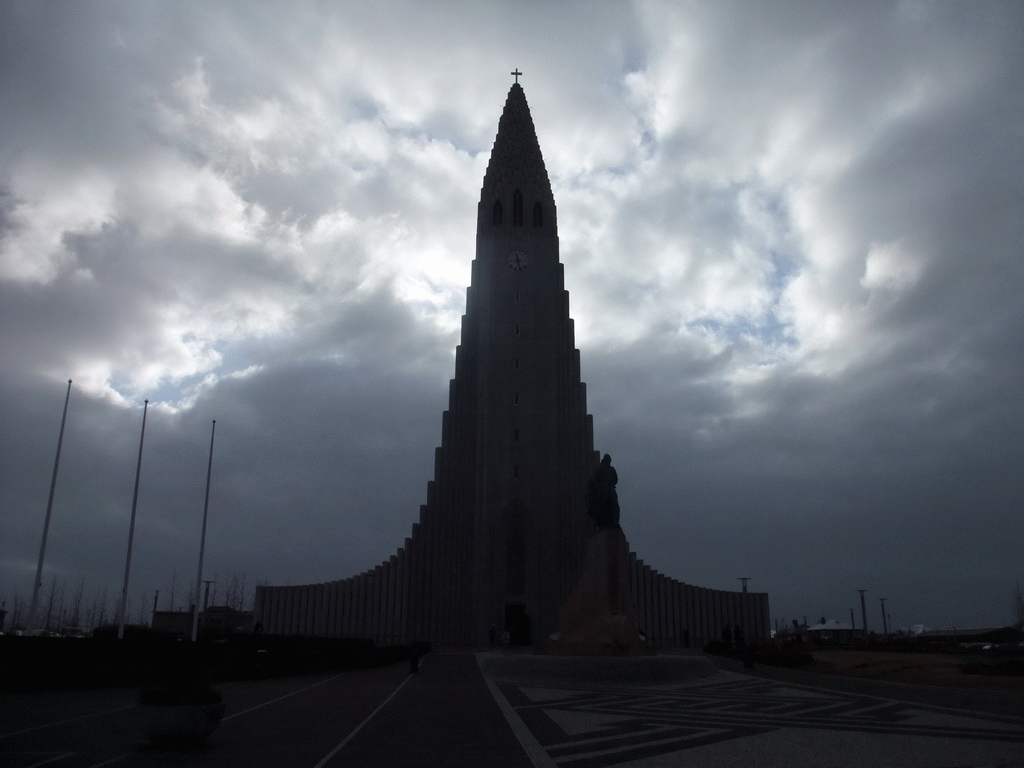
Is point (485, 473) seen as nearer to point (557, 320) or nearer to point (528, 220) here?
point (557, 320)

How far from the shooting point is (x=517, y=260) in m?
54.0

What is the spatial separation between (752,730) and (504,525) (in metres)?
37.1

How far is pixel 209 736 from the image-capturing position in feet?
33.1

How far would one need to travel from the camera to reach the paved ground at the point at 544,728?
30.3 ft

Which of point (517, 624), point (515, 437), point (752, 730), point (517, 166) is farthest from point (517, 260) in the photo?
point (752, 730)

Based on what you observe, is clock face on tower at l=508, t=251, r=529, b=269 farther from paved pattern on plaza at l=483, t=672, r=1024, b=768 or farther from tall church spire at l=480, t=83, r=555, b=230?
paved pattern on plaza at l=483, t=672, r=1024, b=768

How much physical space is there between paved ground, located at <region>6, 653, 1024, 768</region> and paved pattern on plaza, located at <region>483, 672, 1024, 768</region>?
30 millimetres

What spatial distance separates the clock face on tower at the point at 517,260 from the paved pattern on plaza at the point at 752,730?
37954mm

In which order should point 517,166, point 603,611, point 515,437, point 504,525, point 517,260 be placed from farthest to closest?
1. point 517,166
2. point 517,260
3. point 515,437
4. point 504,525
5. point 603,611

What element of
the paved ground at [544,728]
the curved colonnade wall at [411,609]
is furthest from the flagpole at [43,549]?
the curved colonnade wall at [411,609]

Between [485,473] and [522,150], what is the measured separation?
73.7ft

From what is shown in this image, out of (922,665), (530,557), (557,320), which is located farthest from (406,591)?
(922,665)

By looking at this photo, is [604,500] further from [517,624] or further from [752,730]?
[517,624]

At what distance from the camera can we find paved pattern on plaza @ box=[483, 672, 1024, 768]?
9516mm
